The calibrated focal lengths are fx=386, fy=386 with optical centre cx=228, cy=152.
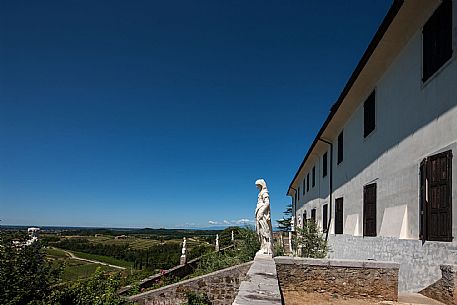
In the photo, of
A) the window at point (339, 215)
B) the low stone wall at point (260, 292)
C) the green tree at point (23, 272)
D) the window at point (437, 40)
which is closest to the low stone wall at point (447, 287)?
the low stone wall at point (260, 292)

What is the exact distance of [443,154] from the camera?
648cm

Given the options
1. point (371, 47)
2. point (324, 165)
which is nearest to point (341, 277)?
point (371, 47)

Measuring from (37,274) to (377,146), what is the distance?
914 centimetres

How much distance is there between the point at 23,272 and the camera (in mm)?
8828

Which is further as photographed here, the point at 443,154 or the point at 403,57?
the point at 403,57

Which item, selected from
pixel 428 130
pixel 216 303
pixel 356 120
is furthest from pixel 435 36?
pixel 216 303

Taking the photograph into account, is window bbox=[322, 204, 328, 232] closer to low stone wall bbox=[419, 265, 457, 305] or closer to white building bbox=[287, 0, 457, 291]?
white building bbox=[287, 0, 457, 291]

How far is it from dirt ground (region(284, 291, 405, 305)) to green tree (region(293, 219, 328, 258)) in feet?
23.8

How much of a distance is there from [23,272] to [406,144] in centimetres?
904

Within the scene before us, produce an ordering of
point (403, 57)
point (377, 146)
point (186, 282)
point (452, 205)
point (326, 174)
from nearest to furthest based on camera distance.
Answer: point (452, 205)
point (403, 57)
point (377, 146)
point (186, 282)
point (326, 174)

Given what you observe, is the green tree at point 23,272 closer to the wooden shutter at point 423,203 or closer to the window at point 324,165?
the wooden shutter at point 423,203

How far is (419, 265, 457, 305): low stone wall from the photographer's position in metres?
5.38

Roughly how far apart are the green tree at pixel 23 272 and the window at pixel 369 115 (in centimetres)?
934

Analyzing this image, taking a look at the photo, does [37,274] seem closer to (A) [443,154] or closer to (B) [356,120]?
(A) [443,154]
